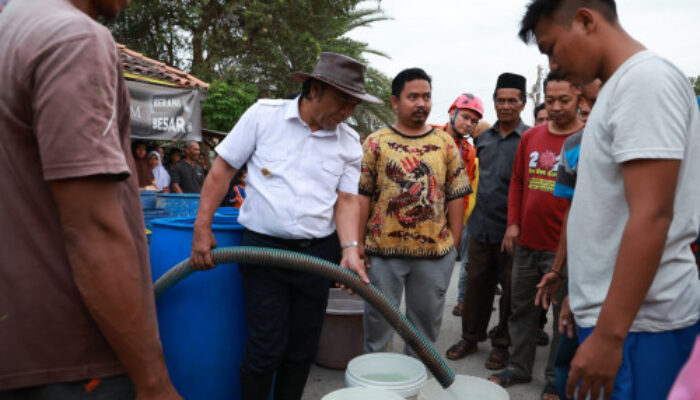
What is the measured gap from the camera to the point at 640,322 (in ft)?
4.08

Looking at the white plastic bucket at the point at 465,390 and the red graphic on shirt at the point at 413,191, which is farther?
the red graphic on shirt at the point at 413,191

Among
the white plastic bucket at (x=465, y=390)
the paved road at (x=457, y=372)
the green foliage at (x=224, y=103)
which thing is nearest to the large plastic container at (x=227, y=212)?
the paved road at (x=457, y=372)

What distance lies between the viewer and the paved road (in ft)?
10.6

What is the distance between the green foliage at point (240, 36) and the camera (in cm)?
1365

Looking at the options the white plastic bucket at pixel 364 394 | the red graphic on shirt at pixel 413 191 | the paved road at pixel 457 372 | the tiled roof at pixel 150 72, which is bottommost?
the paved road at pixel 457 372

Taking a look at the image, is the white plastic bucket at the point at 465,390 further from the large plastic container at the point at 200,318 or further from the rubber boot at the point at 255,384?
the large plastic container at the point at 200,318

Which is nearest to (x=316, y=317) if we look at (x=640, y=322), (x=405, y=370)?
(x=405, y=370)

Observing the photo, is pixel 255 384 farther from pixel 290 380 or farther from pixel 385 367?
pixel 385 367

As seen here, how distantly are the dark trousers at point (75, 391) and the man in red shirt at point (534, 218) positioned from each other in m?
2.81

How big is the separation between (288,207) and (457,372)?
2220 millimetres

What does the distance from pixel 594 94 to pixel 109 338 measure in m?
2.38

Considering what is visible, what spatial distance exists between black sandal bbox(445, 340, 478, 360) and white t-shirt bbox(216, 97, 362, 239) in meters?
2.08

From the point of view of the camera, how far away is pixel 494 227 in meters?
3.74

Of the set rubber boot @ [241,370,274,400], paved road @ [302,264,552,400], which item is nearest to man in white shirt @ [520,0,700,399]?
rubber boot @ [241,370,274,400]
